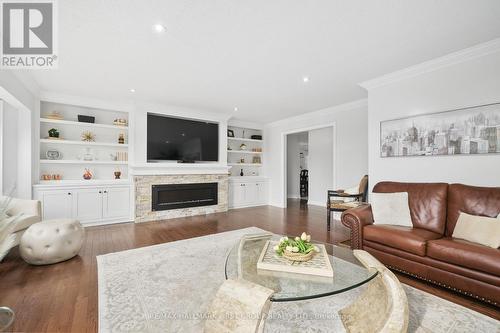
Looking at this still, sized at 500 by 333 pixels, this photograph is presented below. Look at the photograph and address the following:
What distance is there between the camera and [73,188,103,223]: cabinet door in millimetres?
4500

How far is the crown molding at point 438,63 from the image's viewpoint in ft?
8.75

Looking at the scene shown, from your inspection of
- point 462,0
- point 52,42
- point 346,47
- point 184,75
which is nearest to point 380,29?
point 346,47

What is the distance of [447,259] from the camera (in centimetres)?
217

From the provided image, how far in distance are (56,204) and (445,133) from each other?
20.6 feet

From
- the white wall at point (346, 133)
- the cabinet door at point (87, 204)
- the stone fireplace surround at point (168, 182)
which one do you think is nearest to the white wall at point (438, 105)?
the white wall at point (346, 133)

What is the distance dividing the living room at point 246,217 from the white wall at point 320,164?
5.49 feet

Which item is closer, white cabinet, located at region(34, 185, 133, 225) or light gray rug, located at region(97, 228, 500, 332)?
light gray rug, located at region(97, 228, 500, 332)

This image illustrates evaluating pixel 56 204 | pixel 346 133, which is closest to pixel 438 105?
pixel 346 133

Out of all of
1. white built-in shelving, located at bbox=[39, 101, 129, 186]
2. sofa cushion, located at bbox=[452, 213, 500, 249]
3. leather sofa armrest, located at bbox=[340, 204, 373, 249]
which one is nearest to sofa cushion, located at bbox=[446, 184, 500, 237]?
sofa cushion, located at bbox=[452, 213, 500, 249]

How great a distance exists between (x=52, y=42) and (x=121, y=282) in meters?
2.73

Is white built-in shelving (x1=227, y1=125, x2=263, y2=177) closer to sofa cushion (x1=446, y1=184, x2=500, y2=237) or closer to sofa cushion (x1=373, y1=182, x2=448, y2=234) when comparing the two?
sofa cushion (x1=373, y1=182, x2=448, y2=234)

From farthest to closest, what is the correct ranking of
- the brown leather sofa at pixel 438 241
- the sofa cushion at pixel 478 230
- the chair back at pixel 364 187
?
the chair back at pixel 364 187, the sofa cushion at pixel 478 230, the brown leather sofa at pixel 438 241

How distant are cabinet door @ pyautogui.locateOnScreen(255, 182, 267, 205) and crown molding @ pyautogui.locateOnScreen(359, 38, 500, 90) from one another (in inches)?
165

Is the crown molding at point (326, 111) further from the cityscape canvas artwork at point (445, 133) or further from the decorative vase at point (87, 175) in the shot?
the decorative vase at point (87, 175)
